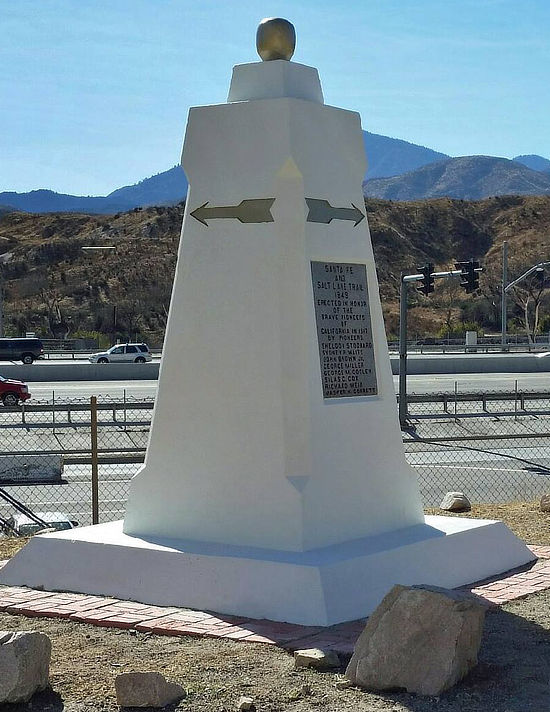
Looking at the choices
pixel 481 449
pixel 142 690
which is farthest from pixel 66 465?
pixel 142 690

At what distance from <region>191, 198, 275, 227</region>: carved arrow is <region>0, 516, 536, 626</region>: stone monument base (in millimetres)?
2300

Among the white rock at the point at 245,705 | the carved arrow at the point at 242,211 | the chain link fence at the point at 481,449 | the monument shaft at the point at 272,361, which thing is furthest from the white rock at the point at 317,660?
the chain link fence at the point at 481,449

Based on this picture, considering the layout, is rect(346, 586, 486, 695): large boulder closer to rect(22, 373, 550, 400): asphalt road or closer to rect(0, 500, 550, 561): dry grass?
rect(0, 500, 550, 561): dry grass

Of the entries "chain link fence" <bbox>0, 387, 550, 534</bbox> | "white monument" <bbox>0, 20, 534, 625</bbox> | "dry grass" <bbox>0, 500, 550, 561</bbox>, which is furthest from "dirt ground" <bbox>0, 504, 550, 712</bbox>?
"chain link fence" <bbox>0, 387, 550, 534</bbox>

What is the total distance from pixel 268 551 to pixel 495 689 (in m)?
2.21

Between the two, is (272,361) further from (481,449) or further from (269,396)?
(481,449)

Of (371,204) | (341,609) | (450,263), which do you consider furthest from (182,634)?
(371,204)

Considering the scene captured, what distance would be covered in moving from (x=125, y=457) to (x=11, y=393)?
15.0 meters

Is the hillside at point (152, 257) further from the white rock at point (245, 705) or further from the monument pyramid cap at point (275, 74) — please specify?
the white rock at point (245, 705)

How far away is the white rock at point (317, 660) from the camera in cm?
585

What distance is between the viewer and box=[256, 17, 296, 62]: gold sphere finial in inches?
324

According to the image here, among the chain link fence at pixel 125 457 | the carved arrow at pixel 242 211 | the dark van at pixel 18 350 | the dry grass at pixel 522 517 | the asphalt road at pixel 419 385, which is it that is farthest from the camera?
the dark van at pixel 18 350

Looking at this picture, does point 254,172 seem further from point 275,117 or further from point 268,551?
point 268,551

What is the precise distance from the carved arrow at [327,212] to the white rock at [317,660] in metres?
3.18
